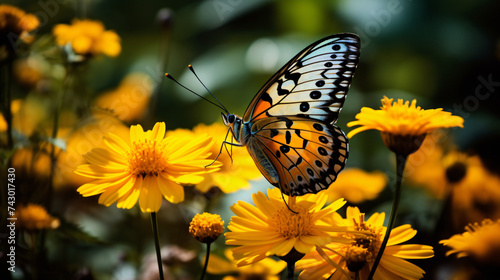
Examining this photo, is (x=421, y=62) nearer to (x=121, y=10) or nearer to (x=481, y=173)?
(x=481, y=173)

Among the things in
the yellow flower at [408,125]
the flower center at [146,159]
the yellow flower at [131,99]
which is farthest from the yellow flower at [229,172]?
the yellow flower at [131,99]

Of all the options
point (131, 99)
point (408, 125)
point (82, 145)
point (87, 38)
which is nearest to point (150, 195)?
point (408, 125)

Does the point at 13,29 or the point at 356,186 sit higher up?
the point at 13,29

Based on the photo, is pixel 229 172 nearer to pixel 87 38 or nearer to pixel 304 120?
pixel 304 120

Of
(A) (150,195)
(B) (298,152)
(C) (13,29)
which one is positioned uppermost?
(C) (13,29)

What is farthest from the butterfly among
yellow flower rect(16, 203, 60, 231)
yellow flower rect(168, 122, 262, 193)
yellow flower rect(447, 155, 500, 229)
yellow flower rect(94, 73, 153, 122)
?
yellow flower rect(94, 73, 153, 122)

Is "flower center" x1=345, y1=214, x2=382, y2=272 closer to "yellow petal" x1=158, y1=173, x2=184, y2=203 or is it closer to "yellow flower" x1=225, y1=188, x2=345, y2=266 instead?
"yellow flower" x1=225, y1=188, x2=345, y2=266

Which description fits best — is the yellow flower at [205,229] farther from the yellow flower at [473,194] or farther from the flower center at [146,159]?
the yellow flower at [473,194]

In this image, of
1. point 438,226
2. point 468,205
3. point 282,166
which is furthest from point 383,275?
point 468,205
